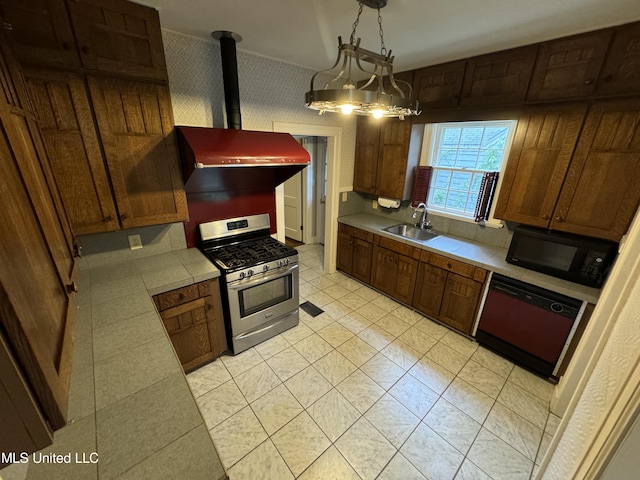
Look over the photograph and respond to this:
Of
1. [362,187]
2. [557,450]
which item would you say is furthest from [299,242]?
[557,450]

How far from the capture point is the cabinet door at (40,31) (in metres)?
1.28

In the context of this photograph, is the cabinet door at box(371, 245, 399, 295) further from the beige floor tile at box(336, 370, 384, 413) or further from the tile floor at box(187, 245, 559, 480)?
the beige floor tile at box(336, 370, 384, 413)

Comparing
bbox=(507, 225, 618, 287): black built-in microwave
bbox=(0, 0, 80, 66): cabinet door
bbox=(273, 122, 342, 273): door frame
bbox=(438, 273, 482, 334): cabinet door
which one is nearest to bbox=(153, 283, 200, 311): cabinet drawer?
bbox=(273, 122, 342, 273): door frame

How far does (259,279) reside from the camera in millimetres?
2234

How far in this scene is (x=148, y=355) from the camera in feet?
4.05

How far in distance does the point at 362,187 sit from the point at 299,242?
1986 millimetres

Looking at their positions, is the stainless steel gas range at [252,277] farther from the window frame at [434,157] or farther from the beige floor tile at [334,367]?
the window frame at [434,157]

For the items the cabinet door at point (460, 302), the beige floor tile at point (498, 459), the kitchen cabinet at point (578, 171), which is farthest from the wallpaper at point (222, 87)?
the beige floor tile at point (498, 459)

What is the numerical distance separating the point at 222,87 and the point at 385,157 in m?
1.92

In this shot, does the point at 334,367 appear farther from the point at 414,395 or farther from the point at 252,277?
the point at 252,277

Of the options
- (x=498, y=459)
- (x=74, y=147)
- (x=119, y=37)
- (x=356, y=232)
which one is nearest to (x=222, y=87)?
(x=119, y=37)

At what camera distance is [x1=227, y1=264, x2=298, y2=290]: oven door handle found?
2100 mm

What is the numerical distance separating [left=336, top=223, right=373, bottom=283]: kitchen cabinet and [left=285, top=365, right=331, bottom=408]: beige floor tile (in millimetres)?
1590

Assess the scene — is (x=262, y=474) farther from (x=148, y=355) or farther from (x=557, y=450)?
(x=557, y=450)
